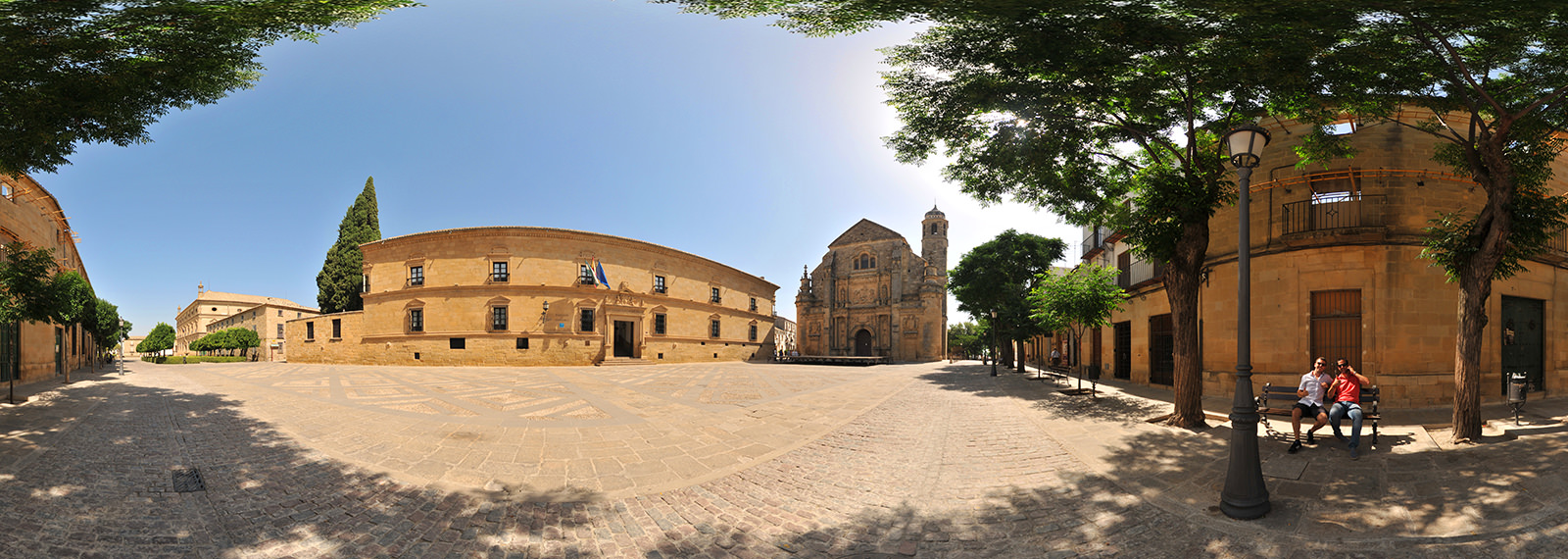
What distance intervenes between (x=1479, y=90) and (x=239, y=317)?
87957 mm

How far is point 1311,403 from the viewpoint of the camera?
7.66 metres

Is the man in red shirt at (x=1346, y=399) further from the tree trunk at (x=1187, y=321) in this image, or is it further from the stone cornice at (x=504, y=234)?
the stone cornice at (x=504, y=234)

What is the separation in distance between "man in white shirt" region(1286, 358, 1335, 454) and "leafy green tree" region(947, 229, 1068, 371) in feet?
66.1

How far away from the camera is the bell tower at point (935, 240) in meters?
54.7

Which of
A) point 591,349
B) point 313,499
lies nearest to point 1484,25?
point 313,499

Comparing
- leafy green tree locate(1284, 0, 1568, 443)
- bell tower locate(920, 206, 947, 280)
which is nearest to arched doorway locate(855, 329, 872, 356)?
bell tower locate(920, 206, 947, 280)

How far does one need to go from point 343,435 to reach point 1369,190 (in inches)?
750

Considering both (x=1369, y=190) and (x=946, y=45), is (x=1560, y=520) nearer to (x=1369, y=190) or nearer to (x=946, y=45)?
(x=946, y=45)

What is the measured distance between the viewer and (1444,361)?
10.8 m

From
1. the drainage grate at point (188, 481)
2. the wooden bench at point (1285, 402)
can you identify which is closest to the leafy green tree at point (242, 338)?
the drainage grate at point (188, 481)

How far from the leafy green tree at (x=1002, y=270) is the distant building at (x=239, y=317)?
168 ft

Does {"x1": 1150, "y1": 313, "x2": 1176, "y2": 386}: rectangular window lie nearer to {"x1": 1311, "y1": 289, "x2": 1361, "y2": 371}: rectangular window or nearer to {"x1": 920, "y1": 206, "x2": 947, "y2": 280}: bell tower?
{"x1": 1311, "y1": 289, "x2": 1361, "y2": 371}: rectangular window

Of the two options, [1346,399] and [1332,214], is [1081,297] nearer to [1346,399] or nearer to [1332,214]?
[1332,214]

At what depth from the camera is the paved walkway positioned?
458 cm
